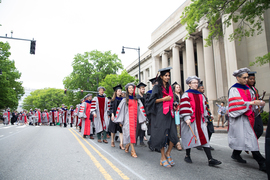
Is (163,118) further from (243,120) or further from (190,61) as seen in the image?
(190,61)

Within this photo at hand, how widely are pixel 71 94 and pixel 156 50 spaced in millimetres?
23878

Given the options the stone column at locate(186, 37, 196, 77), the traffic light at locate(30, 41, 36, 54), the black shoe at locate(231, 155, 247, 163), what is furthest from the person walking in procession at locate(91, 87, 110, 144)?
the stone column at locate(186, 37, 196, 77)

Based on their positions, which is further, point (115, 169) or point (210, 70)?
point (210, 70)

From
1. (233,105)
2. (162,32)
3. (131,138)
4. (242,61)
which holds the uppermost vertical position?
(162,32)

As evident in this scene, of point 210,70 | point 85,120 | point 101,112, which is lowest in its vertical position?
point 85,120

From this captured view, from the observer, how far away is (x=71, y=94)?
154 feet

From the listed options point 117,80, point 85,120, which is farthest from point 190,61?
point 85,120

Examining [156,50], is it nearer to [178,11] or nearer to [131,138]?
[178,11]

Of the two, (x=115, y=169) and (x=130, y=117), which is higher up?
(x=130, y=117)

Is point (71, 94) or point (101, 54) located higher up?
point (101, 54)

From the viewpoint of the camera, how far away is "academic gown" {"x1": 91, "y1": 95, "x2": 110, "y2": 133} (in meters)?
8.68

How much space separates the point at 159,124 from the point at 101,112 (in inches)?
201

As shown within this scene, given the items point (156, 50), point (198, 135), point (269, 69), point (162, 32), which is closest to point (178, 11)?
point (162, 32)

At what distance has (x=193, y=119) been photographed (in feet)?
15.1
